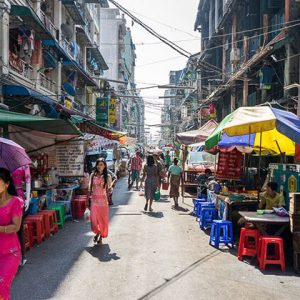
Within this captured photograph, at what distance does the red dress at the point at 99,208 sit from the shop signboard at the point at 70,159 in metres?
4.10

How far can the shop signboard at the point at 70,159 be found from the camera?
500 inches

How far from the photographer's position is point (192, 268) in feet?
22.5

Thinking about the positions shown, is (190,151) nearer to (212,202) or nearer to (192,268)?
(212,202)

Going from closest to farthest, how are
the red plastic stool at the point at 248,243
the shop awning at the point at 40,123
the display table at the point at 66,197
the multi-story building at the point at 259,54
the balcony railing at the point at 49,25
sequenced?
the red plastic stool at the point at 248,243
the shop awning at the point at 40,123
the display table at the point at 66,197
the multi-story building at the point at 259,54
the balcony railing at the point at 49,25

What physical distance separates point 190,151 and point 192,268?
14.6 meters

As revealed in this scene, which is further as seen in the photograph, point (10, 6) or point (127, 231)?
point (10, 6)

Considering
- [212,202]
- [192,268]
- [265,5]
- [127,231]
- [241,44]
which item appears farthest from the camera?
[241,44]

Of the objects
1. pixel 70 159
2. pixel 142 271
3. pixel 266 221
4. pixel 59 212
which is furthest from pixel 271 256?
pixel 70 159

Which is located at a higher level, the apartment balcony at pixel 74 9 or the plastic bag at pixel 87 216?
the apartment balcony at pixel 74 9

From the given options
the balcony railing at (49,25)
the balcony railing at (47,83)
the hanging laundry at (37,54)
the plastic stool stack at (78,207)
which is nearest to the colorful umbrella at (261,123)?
the plastic stool stack at (78,207)

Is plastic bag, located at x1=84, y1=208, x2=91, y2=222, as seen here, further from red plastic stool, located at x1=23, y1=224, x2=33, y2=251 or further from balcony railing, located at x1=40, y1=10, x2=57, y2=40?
balcony railing, located at x1=40, y1=10, x2=57, y2=40

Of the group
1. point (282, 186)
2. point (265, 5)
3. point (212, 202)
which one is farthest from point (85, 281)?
point (265, 5)

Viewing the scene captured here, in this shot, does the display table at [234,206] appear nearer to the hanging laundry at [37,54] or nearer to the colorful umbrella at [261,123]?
the colorful umbrella at [261,123]

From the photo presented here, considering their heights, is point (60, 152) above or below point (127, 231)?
above
